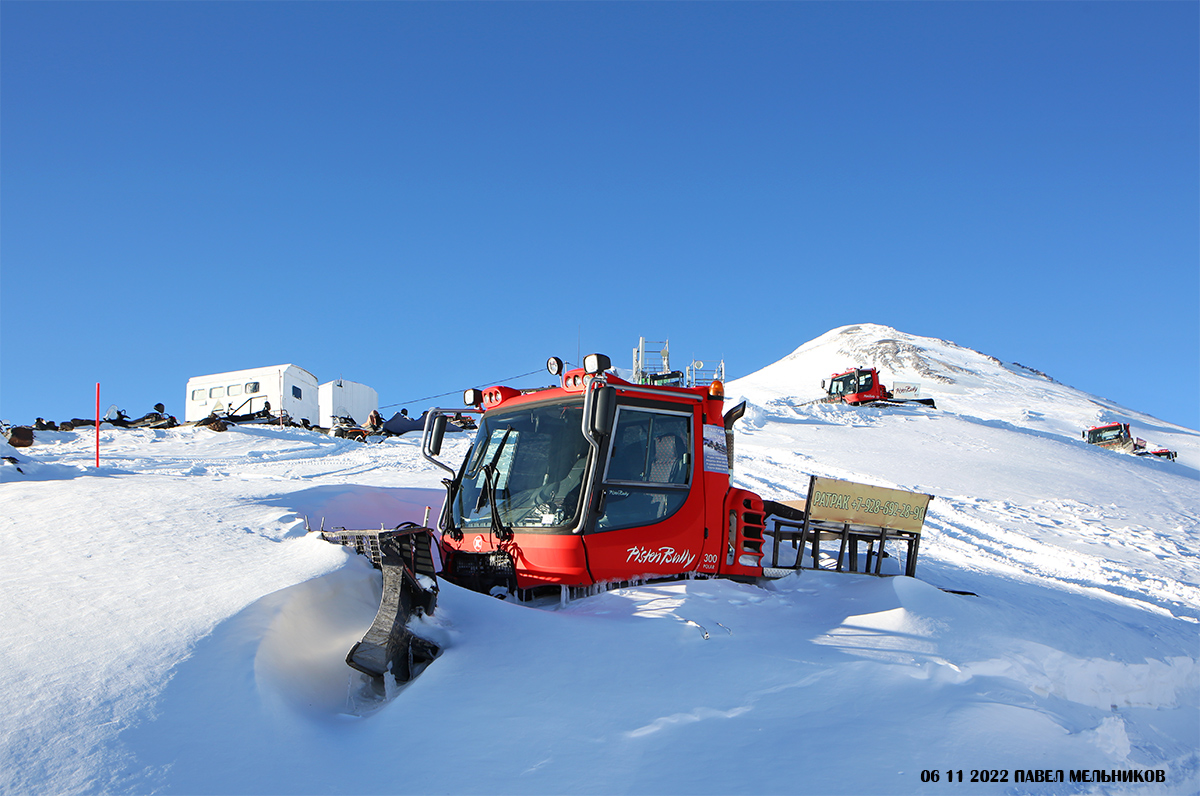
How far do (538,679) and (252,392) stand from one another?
2969cm

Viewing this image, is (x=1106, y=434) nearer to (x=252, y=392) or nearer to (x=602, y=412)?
(x=252, y=392)

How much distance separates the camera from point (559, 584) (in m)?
5.57

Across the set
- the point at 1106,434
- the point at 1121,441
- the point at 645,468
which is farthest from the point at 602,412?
the point at 1106,434

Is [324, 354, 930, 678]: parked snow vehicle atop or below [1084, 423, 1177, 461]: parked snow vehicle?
atop

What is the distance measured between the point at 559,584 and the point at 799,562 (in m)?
2.46

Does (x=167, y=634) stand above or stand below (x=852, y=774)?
above

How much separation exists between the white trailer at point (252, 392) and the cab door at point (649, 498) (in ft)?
85.2

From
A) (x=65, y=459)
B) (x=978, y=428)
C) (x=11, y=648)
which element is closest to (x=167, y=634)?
(x=11, y=648)

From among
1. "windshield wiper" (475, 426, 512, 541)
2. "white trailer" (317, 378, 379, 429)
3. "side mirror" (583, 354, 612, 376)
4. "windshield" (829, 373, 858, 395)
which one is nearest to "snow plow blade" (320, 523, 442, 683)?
"windshield wiper" (475, 426, 512, 541)

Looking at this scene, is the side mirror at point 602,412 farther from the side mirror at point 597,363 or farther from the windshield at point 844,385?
the windshield at point 844,385

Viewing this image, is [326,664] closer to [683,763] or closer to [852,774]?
[683,763]

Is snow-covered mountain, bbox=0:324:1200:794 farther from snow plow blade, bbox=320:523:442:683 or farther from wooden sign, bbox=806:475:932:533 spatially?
wooden sign, bbox=806:475:932:533

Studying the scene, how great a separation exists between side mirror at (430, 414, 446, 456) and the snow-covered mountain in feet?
3.99

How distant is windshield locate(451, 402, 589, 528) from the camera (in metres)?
5.74
